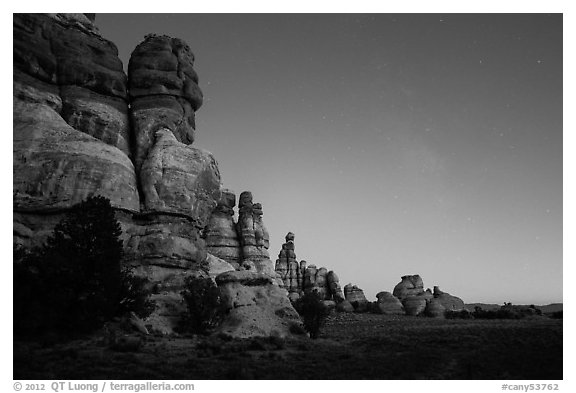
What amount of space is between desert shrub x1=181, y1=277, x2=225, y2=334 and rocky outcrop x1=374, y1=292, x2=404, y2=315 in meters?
48.5

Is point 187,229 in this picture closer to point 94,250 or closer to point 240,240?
point 94,250

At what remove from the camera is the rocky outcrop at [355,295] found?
84250 mm

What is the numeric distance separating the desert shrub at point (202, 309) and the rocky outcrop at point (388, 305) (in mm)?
48504

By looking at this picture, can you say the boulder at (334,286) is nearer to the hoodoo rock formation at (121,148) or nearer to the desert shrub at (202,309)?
the hoodoo rock formation at (121,148)

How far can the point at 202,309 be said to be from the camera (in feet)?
88.6

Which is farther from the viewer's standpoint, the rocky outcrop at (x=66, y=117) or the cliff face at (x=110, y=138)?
the cliff face at (x=110, y=138)

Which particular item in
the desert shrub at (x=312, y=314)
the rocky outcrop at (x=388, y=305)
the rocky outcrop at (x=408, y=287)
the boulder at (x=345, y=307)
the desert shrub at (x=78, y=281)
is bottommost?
the boulder at (x=345, y=307)

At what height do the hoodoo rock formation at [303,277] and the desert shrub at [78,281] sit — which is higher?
the desert shrub at [78,281]

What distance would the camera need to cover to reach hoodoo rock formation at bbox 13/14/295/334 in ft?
94.9

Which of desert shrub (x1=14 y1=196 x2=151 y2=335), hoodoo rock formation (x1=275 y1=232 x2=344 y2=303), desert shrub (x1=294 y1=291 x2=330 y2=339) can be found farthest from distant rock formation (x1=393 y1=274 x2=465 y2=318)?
desert shrub (x1=14 y1=196 x2=151 y2=335)

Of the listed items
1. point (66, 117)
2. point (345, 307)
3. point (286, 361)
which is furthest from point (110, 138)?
point (345, 307)

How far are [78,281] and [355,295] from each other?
77.5 meters

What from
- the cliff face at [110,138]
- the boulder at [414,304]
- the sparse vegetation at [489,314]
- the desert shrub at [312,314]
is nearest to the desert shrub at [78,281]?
the cliff face at [110,138]
